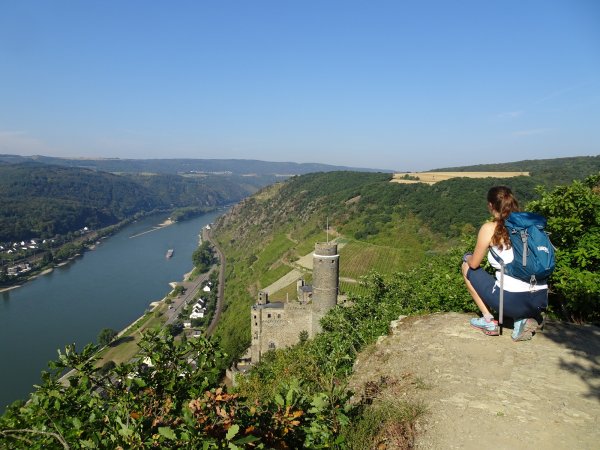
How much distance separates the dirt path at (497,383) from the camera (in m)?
3.87

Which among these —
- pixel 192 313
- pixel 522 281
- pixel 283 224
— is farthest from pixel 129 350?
pixel 283 224

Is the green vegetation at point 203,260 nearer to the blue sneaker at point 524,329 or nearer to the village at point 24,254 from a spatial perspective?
the village at point 24,254

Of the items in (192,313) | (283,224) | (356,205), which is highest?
(356,205)

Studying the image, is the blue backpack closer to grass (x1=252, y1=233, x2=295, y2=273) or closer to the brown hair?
the brown hair

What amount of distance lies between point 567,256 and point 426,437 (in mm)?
4707

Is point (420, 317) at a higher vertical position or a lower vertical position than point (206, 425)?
lower

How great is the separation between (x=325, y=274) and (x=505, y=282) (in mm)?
17457

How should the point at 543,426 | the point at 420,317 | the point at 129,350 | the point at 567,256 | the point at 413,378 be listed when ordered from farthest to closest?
the point at 129,350, the point at 420,317, the point at 567,256, the point at 413,378, the point at 543,426

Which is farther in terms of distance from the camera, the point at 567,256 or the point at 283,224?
the point at 283,224

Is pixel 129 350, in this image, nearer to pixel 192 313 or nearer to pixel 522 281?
pixel 192 313

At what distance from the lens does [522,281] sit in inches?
185

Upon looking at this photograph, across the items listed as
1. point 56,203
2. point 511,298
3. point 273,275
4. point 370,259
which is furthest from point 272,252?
point 56,203

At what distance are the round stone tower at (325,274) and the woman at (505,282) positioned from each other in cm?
1627

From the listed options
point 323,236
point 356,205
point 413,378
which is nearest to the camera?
point 413,378
